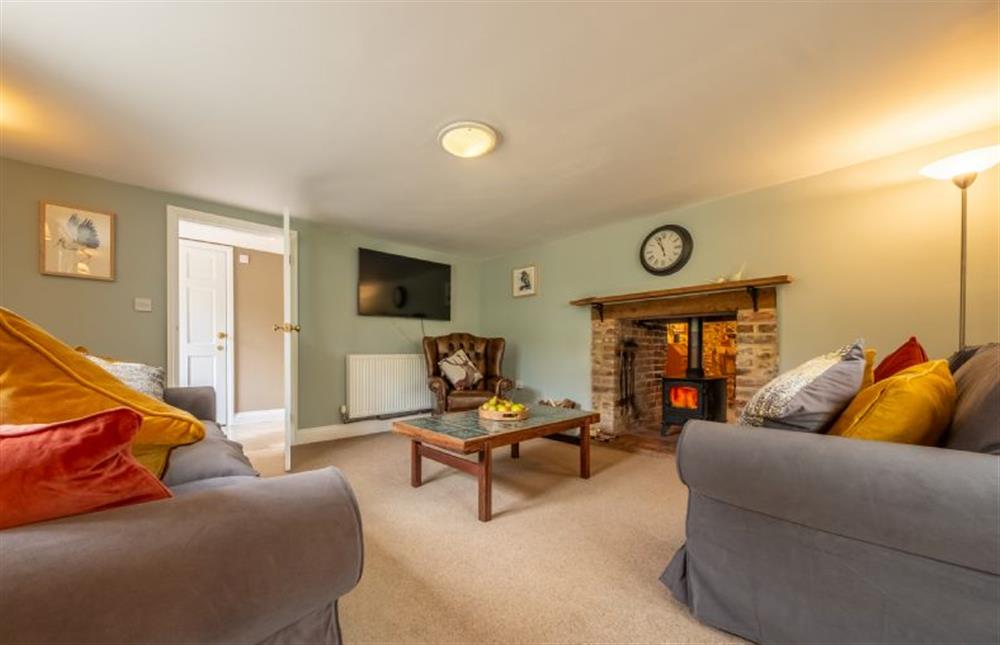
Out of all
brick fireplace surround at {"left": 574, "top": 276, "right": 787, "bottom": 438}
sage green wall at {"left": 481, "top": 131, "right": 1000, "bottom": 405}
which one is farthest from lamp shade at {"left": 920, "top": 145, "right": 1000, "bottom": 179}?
brick fireplace surround at {"left": 574, "top": 276, "right": 787, "bottom": 438}

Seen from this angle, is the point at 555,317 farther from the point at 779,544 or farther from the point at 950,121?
the point at 779,544

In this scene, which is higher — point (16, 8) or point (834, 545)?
point (16, 8)

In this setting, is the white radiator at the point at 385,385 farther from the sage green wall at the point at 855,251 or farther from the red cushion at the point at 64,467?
the red cushion at the point at 64,467

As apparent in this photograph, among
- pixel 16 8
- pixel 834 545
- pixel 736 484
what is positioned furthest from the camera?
pixel 16 8

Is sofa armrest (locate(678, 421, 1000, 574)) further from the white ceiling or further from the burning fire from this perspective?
the burning fire

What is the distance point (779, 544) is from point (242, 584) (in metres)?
1.31

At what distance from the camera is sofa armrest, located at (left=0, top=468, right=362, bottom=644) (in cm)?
50

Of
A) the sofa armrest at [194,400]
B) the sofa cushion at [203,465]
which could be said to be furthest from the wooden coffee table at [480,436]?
the sofa armrest at [194,400]

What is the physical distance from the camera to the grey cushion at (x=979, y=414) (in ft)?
3.16

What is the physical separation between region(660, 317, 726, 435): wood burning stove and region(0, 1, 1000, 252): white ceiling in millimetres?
1499

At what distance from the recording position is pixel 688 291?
127 inches

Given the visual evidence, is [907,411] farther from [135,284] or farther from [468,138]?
[135,284]

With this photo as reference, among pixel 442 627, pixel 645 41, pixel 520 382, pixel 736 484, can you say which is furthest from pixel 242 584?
pixel 520 382

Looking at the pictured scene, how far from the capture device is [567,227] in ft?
12.9
